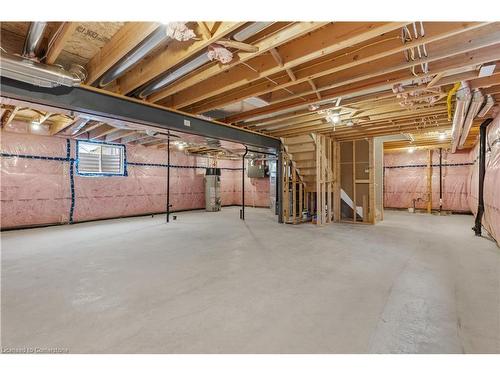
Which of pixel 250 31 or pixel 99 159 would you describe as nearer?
pixel 250 31

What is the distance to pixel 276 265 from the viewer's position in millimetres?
2979

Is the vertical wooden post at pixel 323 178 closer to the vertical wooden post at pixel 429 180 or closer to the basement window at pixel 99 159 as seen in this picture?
the vertical wooden post at pixel 429 180

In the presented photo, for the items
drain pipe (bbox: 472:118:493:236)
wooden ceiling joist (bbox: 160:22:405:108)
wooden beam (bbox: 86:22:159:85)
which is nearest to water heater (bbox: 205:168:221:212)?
wooden ceiling joist (bbox: 160:22:405:108)

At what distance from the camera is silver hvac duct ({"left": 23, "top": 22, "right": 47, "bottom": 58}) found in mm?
1723

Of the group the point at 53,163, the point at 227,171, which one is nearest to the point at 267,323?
the point at 53,163

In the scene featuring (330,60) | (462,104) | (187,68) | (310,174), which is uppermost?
(330,60)

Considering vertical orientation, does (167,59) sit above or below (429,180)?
above

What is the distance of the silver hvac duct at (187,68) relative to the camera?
6.24 feet

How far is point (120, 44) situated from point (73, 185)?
5500 millimetres

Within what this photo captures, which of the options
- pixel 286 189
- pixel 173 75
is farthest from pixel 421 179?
pixel 173 75

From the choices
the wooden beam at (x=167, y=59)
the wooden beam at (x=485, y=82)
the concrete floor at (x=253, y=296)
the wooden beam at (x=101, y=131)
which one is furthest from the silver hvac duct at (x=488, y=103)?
the wooden beam at (x=101, y=131)

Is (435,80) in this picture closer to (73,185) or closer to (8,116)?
(8,116)

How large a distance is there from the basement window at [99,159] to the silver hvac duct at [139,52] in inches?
180

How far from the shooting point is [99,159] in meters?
6.76
